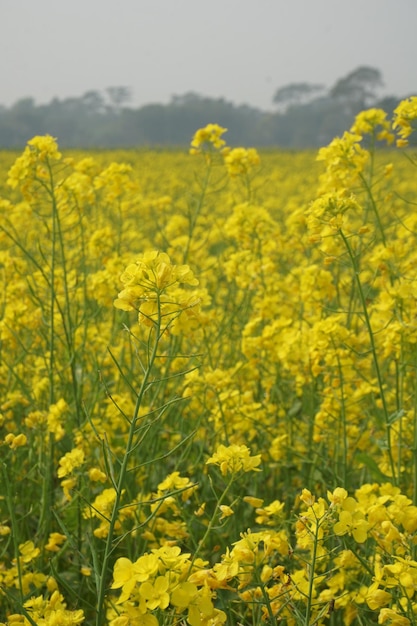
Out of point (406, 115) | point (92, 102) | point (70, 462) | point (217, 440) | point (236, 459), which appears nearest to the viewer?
point (236, 459)

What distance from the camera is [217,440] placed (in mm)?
2322

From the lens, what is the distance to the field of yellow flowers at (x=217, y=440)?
1200 millimetres

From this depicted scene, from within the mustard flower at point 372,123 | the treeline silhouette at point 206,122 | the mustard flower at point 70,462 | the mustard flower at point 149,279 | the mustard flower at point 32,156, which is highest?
the treeline silhouette at point 206,122

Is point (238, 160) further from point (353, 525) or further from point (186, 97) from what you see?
point (186, 97)

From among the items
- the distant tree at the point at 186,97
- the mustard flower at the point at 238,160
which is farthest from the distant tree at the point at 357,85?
the mustard flower at the point at 238,160

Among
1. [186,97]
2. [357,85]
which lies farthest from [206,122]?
[186,97]

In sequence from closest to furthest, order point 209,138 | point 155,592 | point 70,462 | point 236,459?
point 155,592, point 236,459, point 70,462, point 209,138

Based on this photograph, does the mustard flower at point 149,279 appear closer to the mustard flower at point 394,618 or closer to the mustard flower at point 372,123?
the mustard flower at point 394,618

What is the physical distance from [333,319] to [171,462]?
0.94 m

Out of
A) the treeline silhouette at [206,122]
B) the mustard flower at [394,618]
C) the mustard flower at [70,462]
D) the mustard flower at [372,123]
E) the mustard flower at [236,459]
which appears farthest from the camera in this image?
the treeline silhouette at [206,122]

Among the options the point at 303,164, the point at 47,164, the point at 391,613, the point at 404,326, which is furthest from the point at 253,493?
the point at 303,164

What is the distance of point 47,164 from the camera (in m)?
2.42

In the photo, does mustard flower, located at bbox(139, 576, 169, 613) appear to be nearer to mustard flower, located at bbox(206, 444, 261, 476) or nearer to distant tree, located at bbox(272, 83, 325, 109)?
mustard flower, located at bbox(206, 444, 261, 476)

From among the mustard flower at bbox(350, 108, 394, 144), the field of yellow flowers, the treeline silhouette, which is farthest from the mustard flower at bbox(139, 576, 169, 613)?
the treeline silhouette
